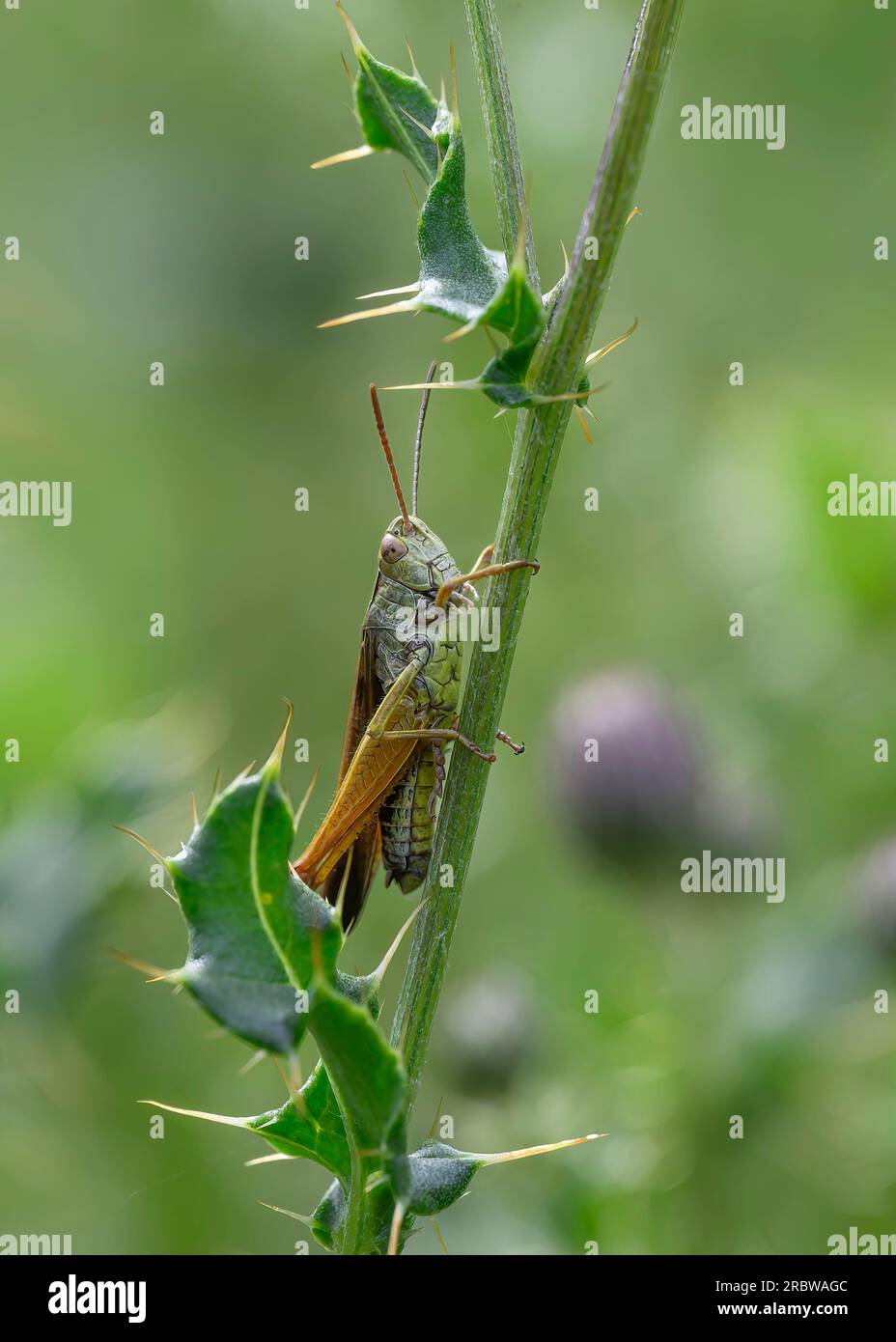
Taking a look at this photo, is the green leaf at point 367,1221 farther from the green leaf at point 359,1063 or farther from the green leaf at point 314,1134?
the green leaf at point 359,1063

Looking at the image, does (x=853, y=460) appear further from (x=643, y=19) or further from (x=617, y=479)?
(x=643, y=19)

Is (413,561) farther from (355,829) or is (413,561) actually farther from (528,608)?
(528,608)

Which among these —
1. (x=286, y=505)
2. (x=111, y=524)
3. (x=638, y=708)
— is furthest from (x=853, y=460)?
(x=111, y=524)

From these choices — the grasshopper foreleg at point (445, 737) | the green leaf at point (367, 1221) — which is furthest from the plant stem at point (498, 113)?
the green leaf at point (367, 1221)

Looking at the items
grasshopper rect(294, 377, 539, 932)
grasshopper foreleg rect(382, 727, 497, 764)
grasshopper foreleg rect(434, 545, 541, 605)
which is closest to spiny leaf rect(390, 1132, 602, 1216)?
grasshopper foreleg rect(382, 727, 497, 764)

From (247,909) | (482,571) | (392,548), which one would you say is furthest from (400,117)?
(392,548)

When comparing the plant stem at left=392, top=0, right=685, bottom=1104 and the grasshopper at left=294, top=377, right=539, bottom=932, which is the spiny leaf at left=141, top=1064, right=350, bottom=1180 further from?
the grasshopper at left=294, top=377, right=539, bottom=932

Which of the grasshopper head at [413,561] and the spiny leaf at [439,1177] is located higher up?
the grasshopper head at [413,561]
